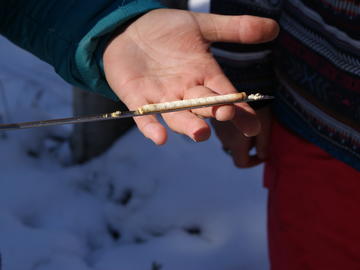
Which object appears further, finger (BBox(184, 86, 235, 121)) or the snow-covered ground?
the snow-covered ground

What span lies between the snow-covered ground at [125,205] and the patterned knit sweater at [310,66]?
862 millimetres

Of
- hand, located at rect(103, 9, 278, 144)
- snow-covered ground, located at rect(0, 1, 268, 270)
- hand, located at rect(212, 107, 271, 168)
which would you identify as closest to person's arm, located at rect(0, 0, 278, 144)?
hand, located at rect(103, 9, 278, 144)

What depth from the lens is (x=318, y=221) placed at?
1.38m

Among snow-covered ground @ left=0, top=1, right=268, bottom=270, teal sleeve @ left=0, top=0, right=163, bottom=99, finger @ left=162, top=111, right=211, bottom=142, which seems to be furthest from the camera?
snow-covered ground @ left=0, top=1, right=268, bottom=270

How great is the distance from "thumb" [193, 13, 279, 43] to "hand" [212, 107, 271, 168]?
364 mm

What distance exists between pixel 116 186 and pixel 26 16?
1.19m

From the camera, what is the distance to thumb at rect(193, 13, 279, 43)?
117 cm

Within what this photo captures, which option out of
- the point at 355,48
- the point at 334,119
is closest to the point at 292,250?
the point at 334,119

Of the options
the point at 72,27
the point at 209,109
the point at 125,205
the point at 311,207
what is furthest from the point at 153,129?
the point at 125,205

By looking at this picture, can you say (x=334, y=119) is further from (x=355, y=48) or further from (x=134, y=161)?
(x=134, y=161)

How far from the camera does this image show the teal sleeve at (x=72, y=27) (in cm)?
129

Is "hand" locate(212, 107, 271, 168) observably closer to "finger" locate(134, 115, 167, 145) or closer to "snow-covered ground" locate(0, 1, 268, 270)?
"finger" locate(134, 115, 167, 145)

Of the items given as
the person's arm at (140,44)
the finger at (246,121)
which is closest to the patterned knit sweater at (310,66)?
the person's arm at (140,44)

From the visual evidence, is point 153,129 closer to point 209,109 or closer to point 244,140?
point 209,109
